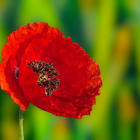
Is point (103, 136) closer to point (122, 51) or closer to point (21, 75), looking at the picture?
point (122, 51)

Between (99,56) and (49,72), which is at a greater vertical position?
(99,56)

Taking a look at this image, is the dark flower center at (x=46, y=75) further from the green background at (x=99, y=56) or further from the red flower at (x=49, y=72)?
the green background at (x=99, y=56)

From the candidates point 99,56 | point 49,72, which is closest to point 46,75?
point 49,72

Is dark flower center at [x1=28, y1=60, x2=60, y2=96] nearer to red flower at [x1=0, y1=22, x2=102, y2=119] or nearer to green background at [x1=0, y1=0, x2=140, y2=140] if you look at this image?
red flower at [x1=0, y1=22, x2=102, y2=119]

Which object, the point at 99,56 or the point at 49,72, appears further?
the point at 99,56

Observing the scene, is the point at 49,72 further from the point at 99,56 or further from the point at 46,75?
the point at 99,56

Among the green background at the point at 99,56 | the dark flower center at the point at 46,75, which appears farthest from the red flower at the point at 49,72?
the green background at the point at 99,56
